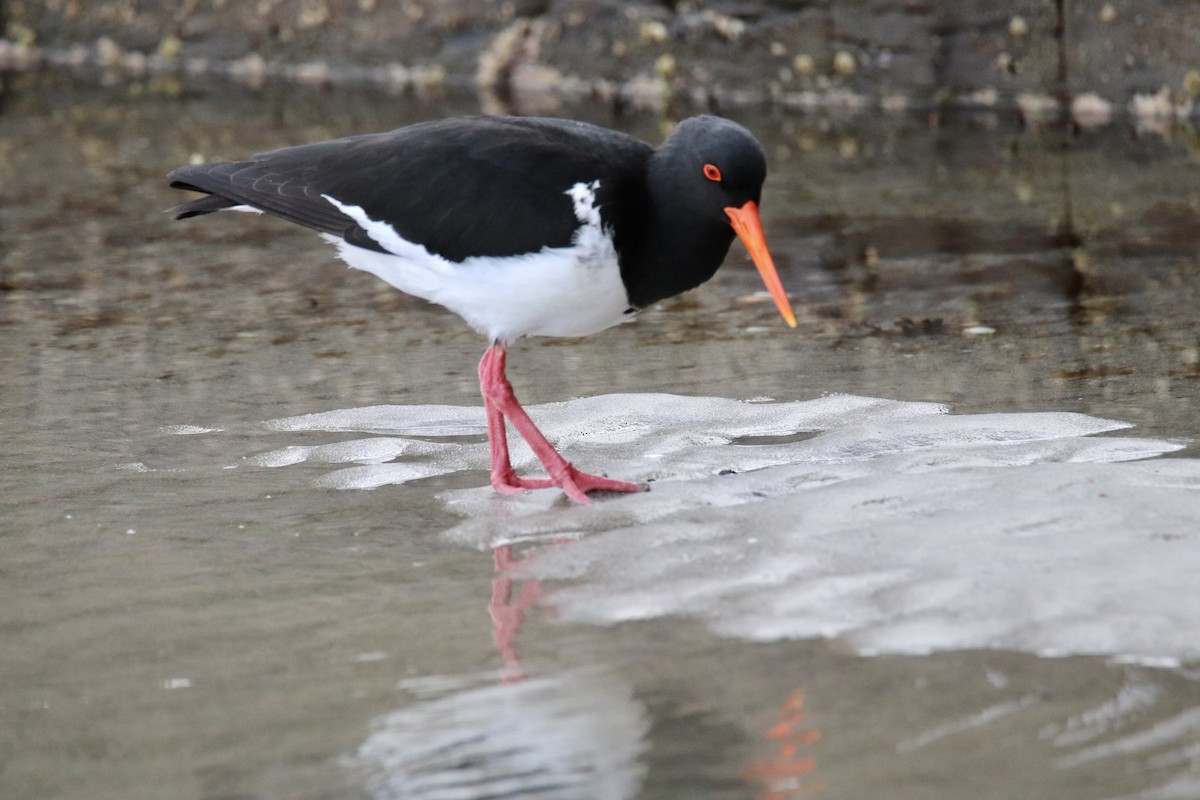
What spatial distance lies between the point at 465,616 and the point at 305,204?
5.63ft

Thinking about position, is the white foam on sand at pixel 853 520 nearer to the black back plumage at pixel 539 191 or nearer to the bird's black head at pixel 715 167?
the black back plumage at pixel 539 191

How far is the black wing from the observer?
427cm

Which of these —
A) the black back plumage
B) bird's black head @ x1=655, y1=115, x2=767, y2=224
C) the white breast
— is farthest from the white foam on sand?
bird's black head @ x1=655, y1=115, x2=767, y2=224

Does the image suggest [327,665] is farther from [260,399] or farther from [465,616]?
[260,399]

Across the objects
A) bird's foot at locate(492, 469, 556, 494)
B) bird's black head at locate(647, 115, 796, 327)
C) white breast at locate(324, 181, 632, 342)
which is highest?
bird's black head at locate(647, 115, 796, 327)

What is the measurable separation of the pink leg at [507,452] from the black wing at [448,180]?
1.11 feet

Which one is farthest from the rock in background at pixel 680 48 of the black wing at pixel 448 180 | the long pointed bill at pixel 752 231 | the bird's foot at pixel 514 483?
the bird's foot at pixel 514 483

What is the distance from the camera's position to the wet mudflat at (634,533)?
2.78 metres

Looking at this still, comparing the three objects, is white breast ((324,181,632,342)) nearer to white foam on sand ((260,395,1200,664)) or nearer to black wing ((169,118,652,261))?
black wing ((169,118,652,261))

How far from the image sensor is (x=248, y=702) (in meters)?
3.02

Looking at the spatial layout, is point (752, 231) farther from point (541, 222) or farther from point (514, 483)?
point (514, 483)

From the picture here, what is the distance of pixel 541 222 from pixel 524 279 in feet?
0.50

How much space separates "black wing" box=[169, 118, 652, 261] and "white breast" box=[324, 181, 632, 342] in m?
0.03

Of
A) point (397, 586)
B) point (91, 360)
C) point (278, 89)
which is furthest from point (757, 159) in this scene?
point (278, 89)
